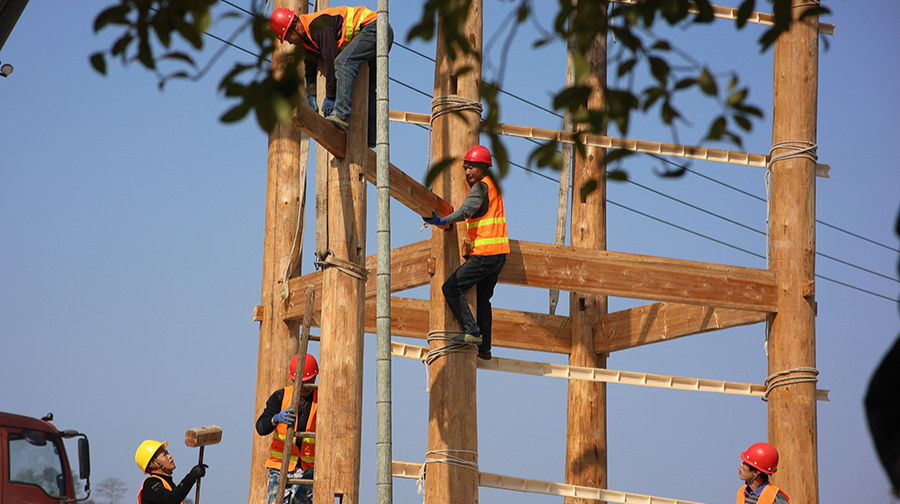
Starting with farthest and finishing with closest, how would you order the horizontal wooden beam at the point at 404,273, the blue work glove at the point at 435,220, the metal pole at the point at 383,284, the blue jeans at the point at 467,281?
the horizontal wooden beam at the point at 404,273 → the blue jeans at the point at 467,281 → the blue work glove at the point at 435,220 → the metal pole at the point at 383,284

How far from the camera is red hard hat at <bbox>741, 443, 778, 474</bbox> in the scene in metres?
8.82

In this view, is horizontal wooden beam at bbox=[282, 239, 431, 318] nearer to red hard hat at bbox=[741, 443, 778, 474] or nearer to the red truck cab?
the red truck cab

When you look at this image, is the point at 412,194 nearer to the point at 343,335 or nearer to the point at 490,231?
the point at 490,231

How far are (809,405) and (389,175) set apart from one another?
467 cm

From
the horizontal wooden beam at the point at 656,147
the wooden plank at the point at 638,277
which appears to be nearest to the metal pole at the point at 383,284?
the wooden plank at the point at 638,277

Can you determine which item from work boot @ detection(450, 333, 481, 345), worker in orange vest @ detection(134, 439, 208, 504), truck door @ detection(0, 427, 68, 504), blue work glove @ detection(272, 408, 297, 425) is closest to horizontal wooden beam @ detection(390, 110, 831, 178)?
work boot @ detection(450, 333, 481, 345)

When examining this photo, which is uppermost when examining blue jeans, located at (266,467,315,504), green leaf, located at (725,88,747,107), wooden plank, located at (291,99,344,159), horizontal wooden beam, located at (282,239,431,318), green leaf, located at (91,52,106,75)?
wooden plank, located at (291,99,344,159)

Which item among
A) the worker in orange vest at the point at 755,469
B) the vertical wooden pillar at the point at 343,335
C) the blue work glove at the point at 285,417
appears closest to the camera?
the vertical wooden pillar at the point at 343,335

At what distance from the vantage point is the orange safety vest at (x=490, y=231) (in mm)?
9438

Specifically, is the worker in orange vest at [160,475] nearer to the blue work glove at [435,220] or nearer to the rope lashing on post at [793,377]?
the blue work glove at [435,220]

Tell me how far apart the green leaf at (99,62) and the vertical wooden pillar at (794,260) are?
7.94m

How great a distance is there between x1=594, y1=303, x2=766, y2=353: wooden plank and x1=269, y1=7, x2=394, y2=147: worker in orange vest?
14.6ft

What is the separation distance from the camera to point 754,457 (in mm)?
8906

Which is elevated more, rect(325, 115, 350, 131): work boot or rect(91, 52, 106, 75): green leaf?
rect(325, 115, 350, 131): work boot
